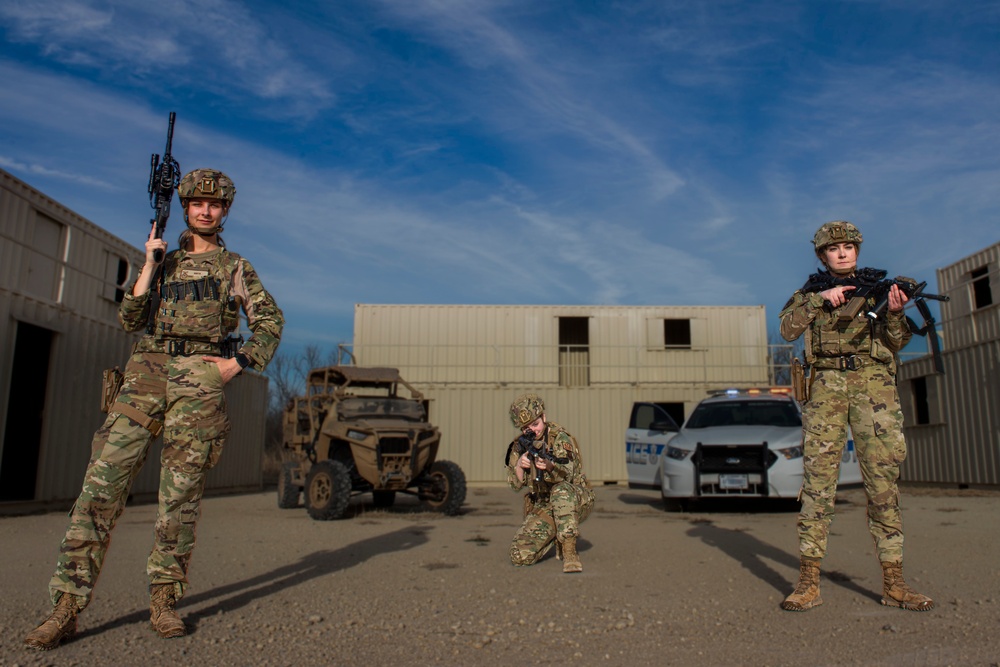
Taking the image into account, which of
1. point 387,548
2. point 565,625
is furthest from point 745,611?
point 387,548

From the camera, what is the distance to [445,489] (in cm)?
1050

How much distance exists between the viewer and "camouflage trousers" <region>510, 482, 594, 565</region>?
18.3 feet

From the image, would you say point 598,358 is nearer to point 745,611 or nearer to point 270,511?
point 270,511

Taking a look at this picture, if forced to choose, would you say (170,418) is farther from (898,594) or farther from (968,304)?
(968,304)

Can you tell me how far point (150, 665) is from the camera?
2.93 metres

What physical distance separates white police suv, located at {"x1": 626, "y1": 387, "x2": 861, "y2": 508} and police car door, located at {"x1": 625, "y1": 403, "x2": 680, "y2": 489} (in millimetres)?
154

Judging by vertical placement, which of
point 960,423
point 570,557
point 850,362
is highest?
point 960,423

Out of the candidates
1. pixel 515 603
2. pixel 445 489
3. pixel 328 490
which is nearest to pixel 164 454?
pixel 515 603

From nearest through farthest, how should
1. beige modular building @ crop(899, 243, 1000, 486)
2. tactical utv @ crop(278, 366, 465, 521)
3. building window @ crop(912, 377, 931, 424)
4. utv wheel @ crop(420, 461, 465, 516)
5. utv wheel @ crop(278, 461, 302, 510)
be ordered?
tactical utv @ crop(278, 366, 465, 521) → utv wheel @ crop(420, 461, 465, 516) → utv wheel @ crop(278, 461, 302, 510) → beige modular building @ crop(899, 243, 1000, 486) → building window @ crop(912, 377, 931, 424)

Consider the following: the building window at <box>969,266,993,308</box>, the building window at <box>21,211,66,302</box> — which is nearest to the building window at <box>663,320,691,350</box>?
the building window at <box>969,266,993,308</box>

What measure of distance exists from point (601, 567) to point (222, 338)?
3.19 metres

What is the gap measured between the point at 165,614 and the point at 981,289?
1703 centimetres

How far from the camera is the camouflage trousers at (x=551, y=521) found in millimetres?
5566

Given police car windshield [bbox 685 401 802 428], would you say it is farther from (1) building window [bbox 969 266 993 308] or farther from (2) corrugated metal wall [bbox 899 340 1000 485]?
(1) building window [bbox 969 266 993 308]
